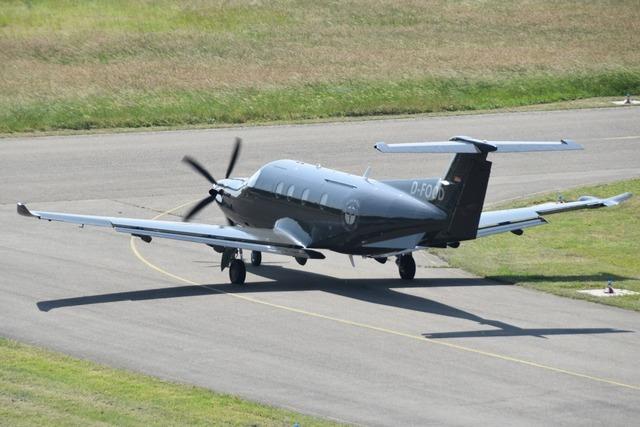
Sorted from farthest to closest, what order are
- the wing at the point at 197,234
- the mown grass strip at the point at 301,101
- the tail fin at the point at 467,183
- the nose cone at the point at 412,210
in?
the mown grass strip at the point at 301,101
the wing at the point at 197,234
the nose cone at the point at 412,210
the tail fin at the point at 467,183

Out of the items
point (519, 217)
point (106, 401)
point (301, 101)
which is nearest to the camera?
point (106, 401)

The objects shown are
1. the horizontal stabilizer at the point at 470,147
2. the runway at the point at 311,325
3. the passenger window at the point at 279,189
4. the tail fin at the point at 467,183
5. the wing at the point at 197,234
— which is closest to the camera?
the runway at the point at 311,325

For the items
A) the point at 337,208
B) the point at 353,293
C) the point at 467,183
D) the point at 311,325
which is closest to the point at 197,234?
the point at 337,208

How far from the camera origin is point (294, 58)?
273 ft

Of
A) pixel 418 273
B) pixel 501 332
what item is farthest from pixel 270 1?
pixel 501 332

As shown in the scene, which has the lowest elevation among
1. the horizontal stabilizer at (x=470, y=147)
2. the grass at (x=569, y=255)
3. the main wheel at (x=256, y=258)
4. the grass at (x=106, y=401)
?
the grass at (x=106, y=401)

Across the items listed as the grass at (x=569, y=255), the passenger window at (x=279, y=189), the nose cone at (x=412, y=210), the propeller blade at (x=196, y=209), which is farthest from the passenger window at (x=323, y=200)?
the grass at (x=569, y=255)

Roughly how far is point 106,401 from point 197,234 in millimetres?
11498

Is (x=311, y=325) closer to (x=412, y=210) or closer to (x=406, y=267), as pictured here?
(x=412, y=210)

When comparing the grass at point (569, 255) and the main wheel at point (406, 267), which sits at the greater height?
the grass at point (569, 255)

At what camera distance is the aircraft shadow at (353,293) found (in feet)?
111

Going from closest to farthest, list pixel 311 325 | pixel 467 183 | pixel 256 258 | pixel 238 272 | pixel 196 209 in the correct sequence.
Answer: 1. pixel 311 325
2. pixel 467 183
3. pixel 238 272
4. pixel 256 258
5. pixel 196 209

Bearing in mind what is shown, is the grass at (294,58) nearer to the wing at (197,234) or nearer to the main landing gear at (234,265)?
the wing at (197,234)

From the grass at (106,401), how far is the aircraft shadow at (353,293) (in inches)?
263
